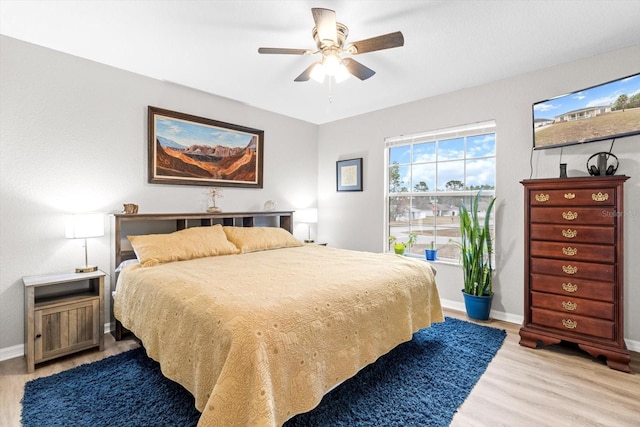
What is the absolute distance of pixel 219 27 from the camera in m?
2.29

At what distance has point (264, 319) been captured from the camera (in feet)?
4.77

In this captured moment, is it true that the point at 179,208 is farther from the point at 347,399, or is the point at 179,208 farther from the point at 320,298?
the point at 347,399

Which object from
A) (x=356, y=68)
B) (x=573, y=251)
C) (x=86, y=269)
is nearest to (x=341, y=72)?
(x=356, y=68)

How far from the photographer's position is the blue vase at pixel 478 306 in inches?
126

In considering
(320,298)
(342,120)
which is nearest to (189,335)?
(320,298)

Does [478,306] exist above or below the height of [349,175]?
below

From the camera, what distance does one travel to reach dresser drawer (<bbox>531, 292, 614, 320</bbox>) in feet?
7.65

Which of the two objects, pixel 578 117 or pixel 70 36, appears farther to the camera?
pixel 578 117

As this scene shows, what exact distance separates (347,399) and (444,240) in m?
2.53

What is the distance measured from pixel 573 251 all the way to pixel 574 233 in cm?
15

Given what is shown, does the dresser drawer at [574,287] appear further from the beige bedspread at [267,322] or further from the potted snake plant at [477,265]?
the beige bedspread at [267,322]

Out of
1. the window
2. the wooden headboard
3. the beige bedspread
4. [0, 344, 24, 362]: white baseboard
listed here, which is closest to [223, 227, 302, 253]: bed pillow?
the wooden headboard

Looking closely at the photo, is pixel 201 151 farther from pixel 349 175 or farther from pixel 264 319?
pixel 264 319

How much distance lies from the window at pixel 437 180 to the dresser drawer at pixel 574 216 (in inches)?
32.2
